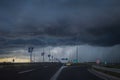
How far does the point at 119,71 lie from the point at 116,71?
176cm

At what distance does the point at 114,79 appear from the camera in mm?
32125

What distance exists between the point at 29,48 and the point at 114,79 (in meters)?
77.8

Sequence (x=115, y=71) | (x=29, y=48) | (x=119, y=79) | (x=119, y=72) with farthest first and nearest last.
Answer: (x=29, y=48)
(x=115, y=71)
(x=119, y=72)
(x=119, y=79)

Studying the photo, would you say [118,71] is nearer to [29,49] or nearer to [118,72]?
[118,72]

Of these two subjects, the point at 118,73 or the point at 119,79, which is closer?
the point at 119,79

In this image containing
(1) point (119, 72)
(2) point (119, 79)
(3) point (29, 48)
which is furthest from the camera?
(3) point (29, 48)

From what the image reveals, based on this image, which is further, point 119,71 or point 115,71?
point 115,71

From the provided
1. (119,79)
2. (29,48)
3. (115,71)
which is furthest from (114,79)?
(29,48)

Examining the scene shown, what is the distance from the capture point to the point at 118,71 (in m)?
38.7

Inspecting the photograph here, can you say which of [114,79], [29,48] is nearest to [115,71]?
[114,79]

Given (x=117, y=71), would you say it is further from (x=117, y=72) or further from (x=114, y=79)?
(x=114, y=79)

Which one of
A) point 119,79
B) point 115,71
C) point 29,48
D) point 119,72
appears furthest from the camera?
point 29,48

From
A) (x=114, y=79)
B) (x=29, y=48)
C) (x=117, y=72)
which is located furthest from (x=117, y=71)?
(x=29, y=48)

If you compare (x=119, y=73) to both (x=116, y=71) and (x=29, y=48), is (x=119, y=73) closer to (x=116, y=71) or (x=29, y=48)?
(x=116, y=71)
